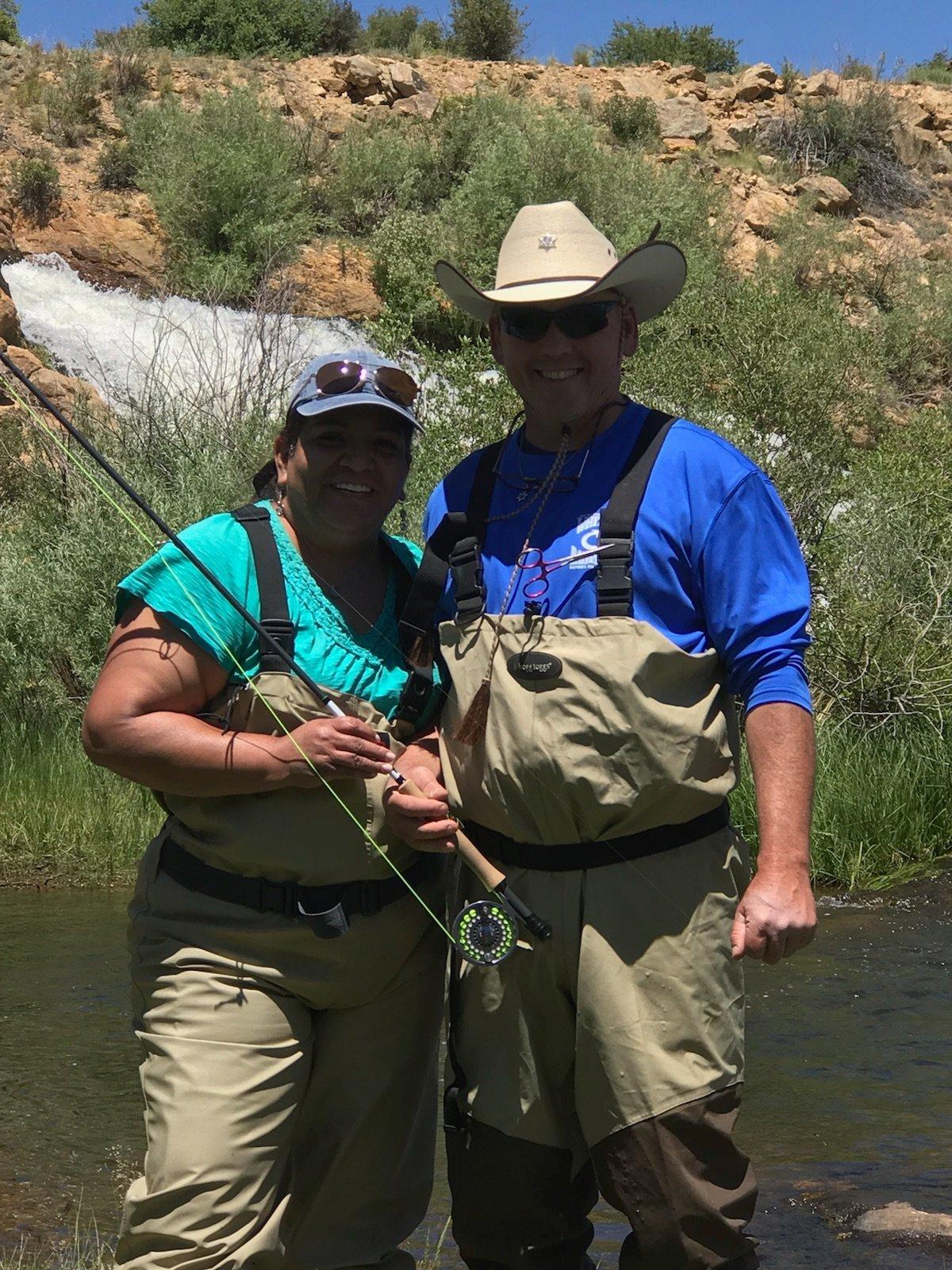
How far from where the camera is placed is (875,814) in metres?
8.98

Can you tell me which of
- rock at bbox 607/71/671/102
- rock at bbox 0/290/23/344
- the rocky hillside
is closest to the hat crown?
rock at bbox 0/290/23/344

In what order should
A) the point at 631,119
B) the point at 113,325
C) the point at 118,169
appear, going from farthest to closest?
the point at 631,119 → the point at 118,169 → the point at 113,325

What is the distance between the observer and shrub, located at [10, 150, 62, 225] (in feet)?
82.6

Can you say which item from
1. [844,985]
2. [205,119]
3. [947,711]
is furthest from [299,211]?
[844,985]

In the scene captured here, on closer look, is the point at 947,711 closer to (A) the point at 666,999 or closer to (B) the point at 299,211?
(A) the point at 666,999

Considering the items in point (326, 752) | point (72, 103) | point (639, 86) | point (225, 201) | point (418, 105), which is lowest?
point (326, 752)

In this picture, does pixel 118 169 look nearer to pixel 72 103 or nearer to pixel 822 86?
pixel 72 103

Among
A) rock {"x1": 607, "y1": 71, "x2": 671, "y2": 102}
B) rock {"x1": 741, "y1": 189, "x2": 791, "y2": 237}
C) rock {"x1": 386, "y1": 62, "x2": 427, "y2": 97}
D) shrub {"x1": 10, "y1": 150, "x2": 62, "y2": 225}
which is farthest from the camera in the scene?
rock {"x1": 607, "y1": 71, "x2": 671, "y2": 102}

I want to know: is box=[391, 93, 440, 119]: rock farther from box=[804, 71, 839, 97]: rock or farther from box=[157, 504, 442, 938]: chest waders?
box=[157, 504, 442, 938]: chest waders

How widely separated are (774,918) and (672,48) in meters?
46.3

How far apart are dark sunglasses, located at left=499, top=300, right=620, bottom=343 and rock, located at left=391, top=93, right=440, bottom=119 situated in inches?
1305

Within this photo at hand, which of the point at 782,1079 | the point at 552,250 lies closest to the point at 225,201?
the point at 782,1079

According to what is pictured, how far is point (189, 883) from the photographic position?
9.85 feet

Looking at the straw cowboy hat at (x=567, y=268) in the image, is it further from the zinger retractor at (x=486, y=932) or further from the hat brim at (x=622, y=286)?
the zinger retractor at (x=486, y=932)
